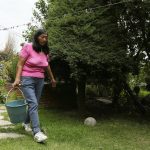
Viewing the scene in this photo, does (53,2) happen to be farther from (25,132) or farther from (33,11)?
(25,132)

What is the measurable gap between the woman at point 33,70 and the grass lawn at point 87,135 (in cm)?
41

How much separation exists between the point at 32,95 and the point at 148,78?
279 inches

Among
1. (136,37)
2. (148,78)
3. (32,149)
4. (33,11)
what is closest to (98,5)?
(136,37)

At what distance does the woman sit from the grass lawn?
41 centimetres

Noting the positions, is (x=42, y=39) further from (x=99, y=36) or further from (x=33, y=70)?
(x=99, y=36)

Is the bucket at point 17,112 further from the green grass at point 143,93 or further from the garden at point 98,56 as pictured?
the green grass at point 143,93

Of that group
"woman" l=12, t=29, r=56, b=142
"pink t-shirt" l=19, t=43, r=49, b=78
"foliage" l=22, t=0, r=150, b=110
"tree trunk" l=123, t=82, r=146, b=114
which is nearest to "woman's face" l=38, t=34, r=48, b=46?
"woman" l=12, t=29, r=56, b=142

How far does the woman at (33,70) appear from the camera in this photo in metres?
6.63

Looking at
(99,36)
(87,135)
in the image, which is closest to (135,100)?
(99,36)

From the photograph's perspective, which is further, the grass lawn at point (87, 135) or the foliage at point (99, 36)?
the foliage at point (99, 36)

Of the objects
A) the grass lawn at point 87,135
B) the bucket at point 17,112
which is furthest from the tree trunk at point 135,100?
the bucket at point 17,112

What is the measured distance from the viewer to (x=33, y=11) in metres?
12.6

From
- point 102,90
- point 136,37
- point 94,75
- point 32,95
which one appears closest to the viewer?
point 32,95

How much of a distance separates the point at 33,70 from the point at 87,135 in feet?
5.65
